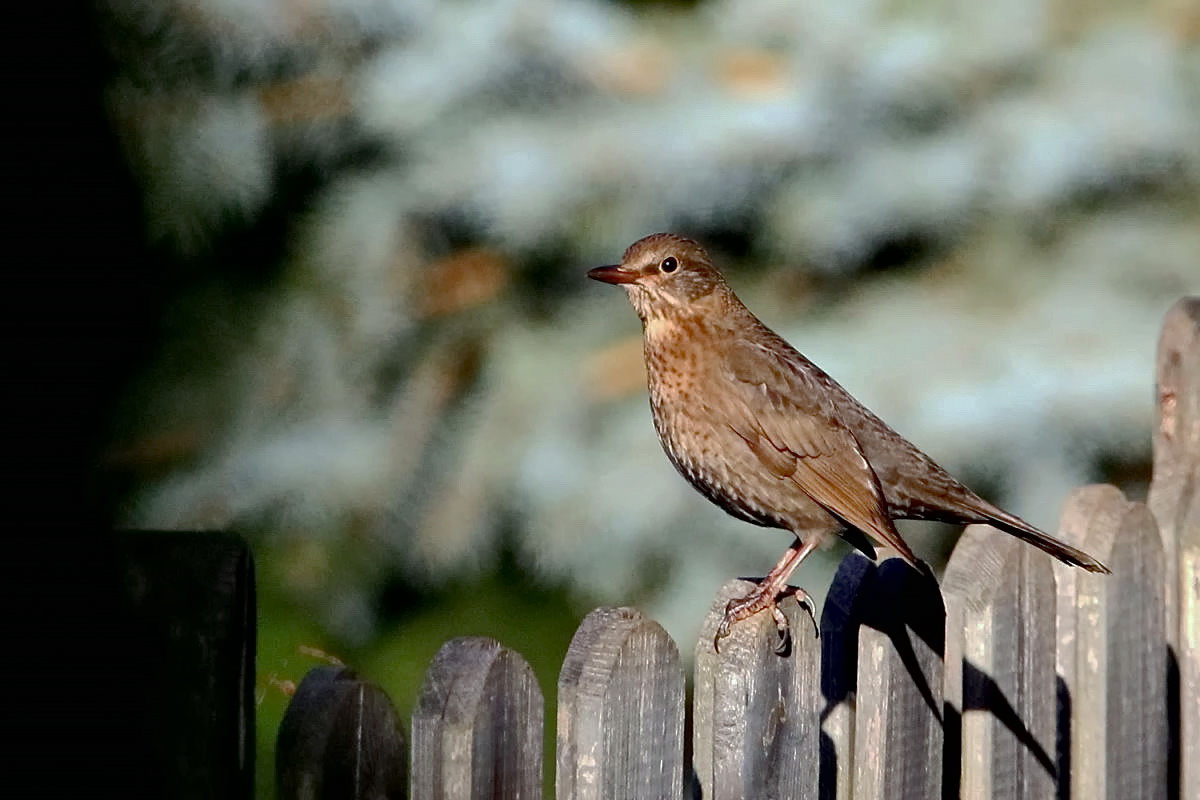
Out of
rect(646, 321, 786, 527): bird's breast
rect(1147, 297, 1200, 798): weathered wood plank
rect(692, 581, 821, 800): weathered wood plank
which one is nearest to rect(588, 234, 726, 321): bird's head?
rect(646, 321, 786, 527): bird's breast

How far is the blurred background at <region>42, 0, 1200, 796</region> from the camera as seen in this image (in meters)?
4.70

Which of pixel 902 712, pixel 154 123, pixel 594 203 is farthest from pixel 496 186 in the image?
pixel 902 712

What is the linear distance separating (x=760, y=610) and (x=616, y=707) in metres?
0.41

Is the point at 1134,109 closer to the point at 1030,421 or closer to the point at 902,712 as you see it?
the point at 1030,421

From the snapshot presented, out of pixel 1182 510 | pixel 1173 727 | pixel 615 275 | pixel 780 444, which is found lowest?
pixel 1173 727

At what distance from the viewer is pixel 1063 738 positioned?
9.50 ft

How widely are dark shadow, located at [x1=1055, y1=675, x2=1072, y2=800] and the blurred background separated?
1.74 metres

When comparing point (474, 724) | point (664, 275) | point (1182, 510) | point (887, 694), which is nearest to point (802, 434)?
point (664, 275)

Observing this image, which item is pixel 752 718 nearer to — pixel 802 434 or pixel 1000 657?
pixel 1000 657

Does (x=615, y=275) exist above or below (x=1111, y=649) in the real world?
above

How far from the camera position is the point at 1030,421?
4.55 metres

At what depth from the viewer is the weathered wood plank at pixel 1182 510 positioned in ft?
9.92

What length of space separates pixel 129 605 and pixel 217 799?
0.91 feet

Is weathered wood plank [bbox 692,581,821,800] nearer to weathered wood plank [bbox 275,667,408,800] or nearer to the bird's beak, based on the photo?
weathered wood plank [bbox 275,667,408,800]
